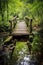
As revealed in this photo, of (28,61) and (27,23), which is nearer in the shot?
(28,61)


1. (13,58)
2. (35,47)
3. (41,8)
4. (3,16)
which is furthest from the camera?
(3,16)

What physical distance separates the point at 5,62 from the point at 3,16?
30.8ft

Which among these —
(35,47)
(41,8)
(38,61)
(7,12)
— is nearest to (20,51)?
(35,47)

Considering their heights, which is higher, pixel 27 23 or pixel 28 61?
pixel 28 61

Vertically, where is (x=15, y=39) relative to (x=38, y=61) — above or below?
below

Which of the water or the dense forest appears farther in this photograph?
the dense forest

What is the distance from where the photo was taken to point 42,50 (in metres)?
9.79

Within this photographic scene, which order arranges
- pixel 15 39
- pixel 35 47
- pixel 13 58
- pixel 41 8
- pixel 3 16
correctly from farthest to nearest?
pixel 3 16 → pixel 41 8 → pixel 15 39 → pixel 35 47 → pixel 13 58

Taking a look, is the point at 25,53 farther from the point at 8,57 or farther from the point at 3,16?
the point at 3,16

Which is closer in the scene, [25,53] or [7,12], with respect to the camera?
[25,53]

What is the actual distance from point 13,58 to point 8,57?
0.81ft

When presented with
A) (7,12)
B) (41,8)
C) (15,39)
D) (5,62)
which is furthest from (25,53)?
(7,12)

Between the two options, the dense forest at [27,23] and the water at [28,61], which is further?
the dense forest at [27,23]

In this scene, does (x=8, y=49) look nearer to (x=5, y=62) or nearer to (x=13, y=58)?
(x=13, y=58)
